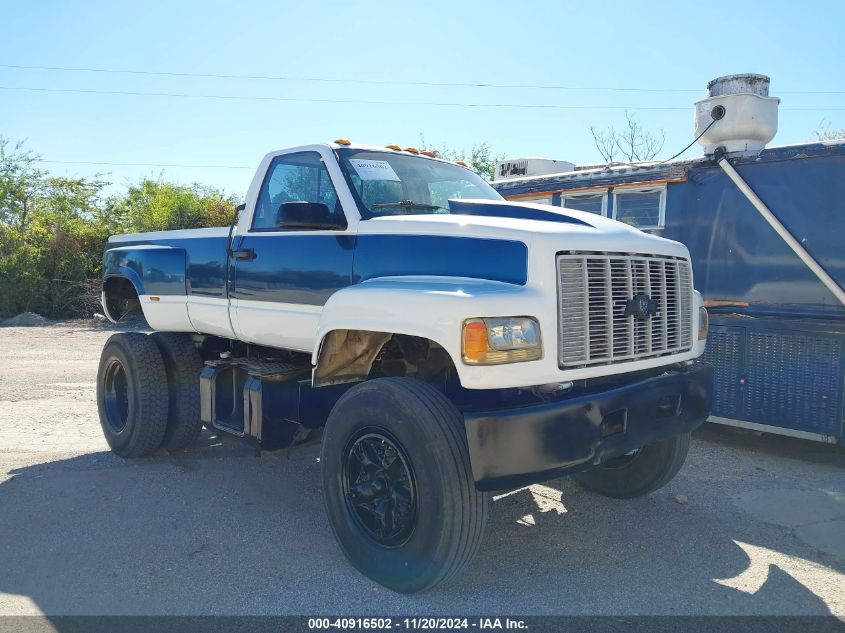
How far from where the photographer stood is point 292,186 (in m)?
4.92

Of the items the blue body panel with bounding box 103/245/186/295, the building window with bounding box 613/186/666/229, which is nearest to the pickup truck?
the blue body panel with bounding box 103/245/186/295

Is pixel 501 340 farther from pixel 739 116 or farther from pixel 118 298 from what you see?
pixel 118 298

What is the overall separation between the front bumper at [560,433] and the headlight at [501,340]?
0.76ft

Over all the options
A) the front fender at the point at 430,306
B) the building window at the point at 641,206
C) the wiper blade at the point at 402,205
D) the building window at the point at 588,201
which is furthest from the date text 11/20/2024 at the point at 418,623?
the building window at the point at 588,201

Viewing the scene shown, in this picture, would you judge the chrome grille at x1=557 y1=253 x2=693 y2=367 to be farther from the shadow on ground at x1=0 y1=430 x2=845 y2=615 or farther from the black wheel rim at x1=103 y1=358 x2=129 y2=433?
the black wheel rim at x1=103 y1=358 x2=129 y2=433

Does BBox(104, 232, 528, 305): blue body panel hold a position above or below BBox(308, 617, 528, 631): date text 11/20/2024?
above

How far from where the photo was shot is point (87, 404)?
330 inches

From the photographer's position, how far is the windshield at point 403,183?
444 centimetres

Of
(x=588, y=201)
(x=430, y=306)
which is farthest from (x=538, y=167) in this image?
(x=430, y=306)

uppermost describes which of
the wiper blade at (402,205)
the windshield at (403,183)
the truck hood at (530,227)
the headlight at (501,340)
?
the windshield at (403,183)

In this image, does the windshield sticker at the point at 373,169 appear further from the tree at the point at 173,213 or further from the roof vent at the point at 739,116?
the tree at the point at 173,213

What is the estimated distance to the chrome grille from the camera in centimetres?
346

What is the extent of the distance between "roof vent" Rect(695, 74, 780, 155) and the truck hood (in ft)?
8.84

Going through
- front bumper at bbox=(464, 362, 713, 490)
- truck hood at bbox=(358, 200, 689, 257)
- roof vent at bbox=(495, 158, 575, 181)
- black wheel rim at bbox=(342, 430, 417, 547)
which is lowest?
black wheel rim at bbox=(342, 430, 417, 547)
